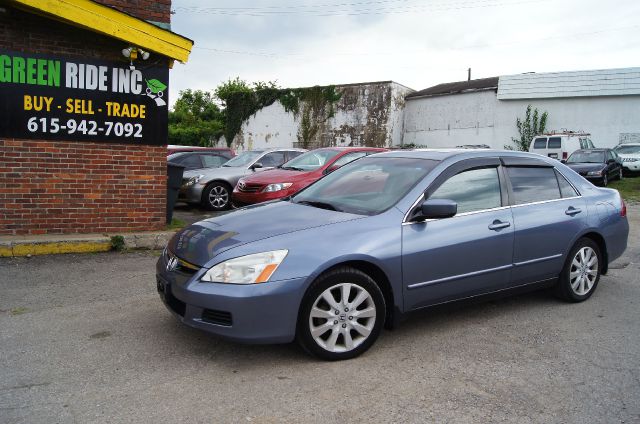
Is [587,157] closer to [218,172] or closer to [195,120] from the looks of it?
[218,172]

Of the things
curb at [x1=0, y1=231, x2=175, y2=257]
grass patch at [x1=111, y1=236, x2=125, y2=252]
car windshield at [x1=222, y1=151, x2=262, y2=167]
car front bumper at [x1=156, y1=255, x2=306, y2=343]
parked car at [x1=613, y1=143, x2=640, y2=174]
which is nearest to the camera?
car front bumper at [x1=156, y1=255, x2=306, y2=343]

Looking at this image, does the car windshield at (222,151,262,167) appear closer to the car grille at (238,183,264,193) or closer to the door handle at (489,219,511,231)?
the car grille at (238,183,264,193)

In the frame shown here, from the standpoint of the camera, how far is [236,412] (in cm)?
314

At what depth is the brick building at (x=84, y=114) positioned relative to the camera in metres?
7.14

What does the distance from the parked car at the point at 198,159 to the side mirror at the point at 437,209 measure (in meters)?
9.81

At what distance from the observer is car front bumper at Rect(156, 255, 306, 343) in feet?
11.7

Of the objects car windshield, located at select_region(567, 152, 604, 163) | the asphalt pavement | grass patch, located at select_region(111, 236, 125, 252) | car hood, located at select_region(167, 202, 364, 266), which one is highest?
car windshield, located at select_region(567, 152, 604, 163)

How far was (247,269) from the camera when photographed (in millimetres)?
3643

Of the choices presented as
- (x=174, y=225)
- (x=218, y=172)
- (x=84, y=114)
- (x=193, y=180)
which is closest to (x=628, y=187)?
(x=218, y=172)

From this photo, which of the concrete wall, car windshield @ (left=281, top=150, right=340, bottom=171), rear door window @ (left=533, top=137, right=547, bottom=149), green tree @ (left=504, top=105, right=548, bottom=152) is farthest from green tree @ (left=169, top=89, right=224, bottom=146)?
car windshield @ (left=281, top=150, right=340, bottom=171)

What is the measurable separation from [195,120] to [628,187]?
3113 centimetres

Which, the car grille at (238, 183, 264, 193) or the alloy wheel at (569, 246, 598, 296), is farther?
the car grille at (238, 183, 264, 193)

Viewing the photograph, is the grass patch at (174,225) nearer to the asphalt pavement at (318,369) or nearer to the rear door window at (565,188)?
the asphalt pavement at (318,369)

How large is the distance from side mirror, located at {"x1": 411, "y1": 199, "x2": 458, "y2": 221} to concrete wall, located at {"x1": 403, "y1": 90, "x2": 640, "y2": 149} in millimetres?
24571
